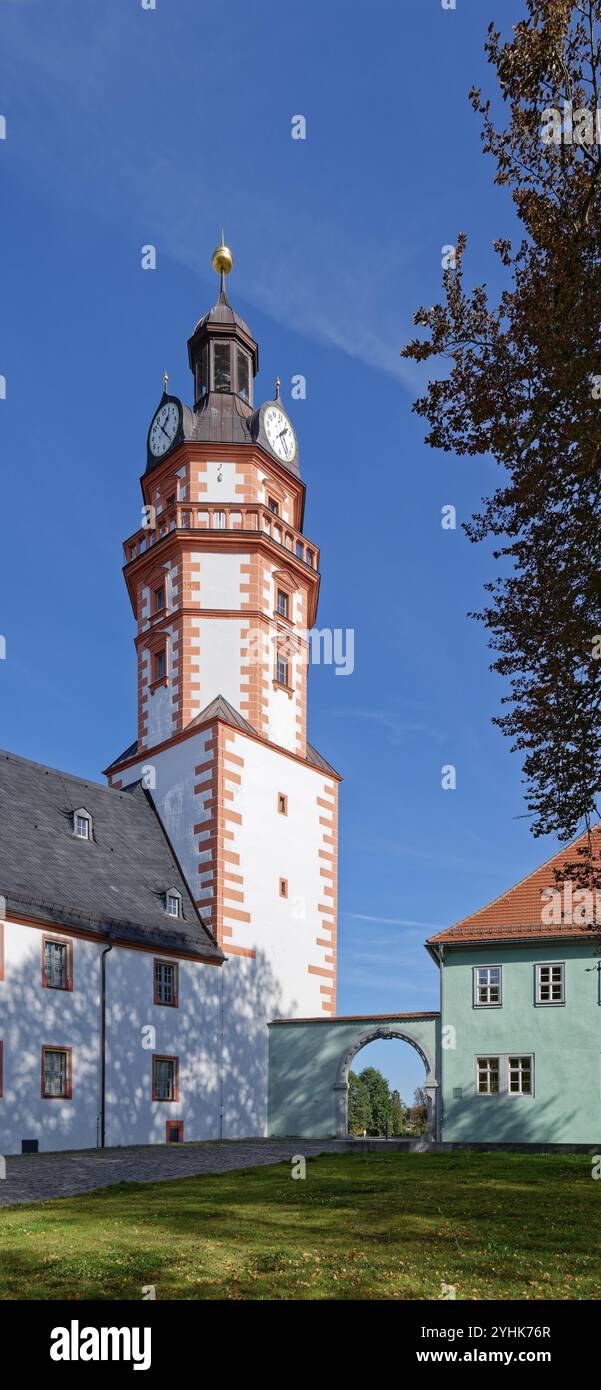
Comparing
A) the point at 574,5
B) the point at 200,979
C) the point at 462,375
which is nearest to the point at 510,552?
the point at 462,375

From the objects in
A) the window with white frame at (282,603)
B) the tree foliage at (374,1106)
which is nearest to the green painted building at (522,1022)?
the window with white frame at (282,603)

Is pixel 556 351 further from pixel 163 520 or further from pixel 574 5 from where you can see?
pixel 163 520

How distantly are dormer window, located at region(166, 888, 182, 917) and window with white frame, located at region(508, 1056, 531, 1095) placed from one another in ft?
32.0

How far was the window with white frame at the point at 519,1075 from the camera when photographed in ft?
88.1

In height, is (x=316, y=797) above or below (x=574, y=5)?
below

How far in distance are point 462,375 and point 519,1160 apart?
13.7 meters

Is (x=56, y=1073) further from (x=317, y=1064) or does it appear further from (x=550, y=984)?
(x=550, y=984)

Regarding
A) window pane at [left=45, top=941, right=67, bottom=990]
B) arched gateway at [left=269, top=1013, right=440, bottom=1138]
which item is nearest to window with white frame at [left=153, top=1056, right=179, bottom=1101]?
window pane at [left=45, top=941, right=67, bottom=990]

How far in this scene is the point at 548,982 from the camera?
89.3 feet

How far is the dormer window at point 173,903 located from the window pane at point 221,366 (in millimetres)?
17406

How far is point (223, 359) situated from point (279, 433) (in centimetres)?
376

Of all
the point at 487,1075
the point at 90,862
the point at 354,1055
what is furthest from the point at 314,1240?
the point at 354,1055

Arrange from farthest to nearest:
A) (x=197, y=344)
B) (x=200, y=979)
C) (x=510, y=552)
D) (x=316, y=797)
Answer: (x=197, y=344), (x=316, y=797), (x=200, y=979), (x=510, y=552)

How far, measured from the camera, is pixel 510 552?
14273 millimetres
